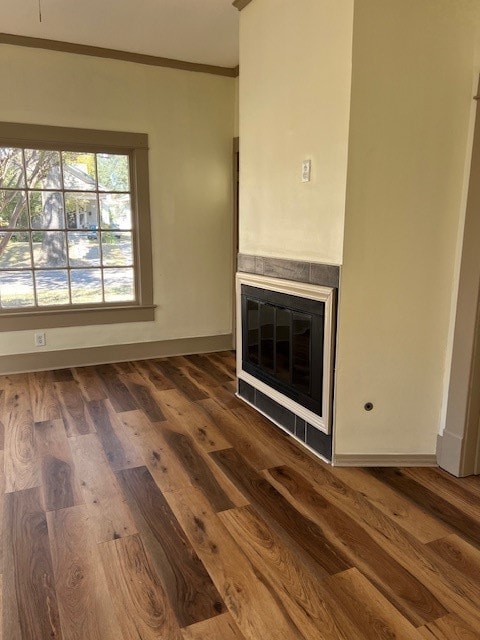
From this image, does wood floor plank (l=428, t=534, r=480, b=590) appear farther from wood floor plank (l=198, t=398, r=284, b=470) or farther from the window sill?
the window sill

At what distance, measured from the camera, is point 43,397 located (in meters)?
3.55

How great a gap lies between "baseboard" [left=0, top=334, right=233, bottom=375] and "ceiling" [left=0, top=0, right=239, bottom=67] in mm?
2534

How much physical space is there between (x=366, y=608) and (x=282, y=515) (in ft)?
1.90

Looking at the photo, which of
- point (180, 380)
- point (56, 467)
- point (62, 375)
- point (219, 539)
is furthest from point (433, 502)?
point (62, 375)

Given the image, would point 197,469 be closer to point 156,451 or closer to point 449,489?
point 156,451

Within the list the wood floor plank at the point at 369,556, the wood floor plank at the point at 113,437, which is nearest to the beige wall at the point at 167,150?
the wood floor plank at the point at 113,437

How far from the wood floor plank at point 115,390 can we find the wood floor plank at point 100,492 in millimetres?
494

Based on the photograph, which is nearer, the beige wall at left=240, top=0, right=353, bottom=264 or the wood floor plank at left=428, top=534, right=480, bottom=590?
the wood floor plank at left=428, top=534, right=480, bottom=590

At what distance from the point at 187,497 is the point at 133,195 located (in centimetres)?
288

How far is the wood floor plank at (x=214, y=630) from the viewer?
4.90 ft

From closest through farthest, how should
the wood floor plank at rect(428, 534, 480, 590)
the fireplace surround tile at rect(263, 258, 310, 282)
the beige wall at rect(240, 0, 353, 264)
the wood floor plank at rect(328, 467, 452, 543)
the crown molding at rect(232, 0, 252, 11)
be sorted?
the wood floor plank at rect(428, 534, 480, 590), the wood floor plank at rect(328, 467, 452, 543), the beige wall at rect(240, 0, 353, 264), the fireplace surround tile at rect(263, 258, 310, 282), the crown molding at rect(232, 0, 252, 11)

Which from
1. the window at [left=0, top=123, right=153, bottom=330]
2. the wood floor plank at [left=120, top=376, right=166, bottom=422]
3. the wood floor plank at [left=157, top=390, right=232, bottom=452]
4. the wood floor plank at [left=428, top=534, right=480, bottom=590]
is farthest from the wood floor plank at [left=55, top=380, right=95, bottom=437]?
the wood floor plank at [left=428, top=534, right=480, bottom=590]

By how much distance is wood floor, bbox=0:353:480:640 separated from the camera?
1.57 metres

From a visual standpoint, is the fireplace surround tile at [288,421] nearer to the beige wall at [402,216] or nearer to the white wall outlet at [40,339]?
the beige wall at [402,216]
